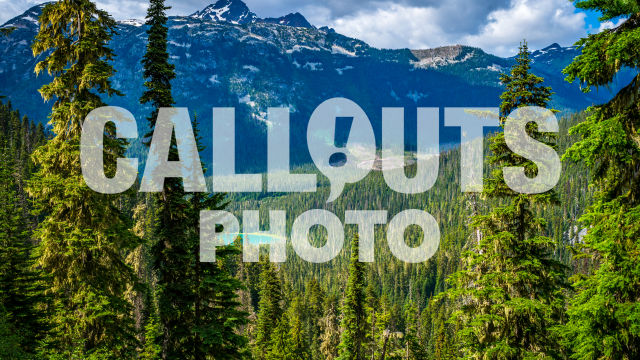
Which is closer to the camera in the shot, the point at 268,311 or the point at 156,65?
the point at 156,65

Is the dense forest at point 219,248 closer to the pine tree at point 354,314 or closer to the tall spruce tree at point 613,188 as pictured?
the tall spruce tree at point 613,188

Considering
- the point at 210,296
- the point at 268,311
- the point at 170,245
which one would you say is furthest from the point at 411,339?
the point at 170,245

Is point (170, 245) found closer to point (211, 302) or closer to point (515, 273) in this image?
point (211, 302)

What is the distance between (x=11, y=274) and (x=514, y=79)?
843 inches

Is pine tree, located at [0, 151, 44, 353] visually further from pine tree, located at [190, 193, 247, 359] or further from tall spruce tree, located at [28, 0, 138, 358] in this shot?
pine tree, located at [190, 193, 247, 359]

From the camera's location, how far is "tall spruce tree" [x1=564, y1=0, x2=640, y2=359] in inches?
301

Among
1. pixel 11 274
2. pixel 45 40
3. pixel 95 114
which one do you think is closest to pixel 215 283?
pixel 95 114

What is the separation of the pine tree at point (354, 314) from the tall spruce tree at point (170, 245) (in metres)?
16.3

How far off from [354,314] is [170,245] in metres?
19.1

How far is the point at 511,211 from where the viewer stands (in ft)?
42.1

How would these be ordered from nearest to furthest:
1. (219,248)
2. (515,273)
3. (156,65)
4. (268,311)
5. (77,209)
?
(515,273), (77,209), (156,65), (219,248), (268,311)

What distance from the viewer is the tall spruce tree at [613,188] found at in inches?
301

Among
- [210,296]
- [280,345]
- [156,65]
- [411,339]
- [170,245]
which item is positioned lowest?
[280,345]

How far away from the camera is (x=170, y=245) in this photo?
51.7ft
